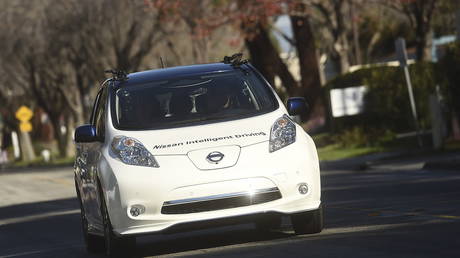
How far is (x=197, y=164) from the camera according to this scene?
10773 mm

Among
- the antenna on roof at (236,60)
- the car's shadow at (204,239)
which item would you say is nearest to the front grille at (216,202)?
the car's shadow at (204,239)

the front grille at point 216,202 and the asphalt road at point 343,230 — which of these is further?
the front grille at point 216,202

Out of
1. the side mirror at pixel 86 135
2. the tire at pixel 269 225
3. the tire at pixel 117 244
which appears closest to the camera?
the tire at pixel 117 244

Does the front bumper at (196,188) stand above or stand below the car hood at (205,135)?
below

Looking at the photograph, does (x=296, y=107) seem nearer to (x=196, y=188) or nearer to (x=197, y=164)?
(x=197, y=164)

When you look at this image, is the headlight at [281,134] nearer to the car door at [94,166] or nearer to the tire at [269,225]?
the car door at [94,166]

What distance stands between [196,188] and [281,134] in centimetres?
94

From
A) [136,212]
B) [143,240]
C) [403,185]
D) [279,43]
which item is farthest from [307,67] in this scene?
[279,43]

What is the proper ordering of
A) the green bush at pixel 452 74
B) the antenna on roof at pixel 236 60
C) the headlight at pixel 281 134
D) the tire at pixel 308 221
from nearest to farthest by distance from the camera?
the headlight at pixel 281 134 → the tire at pixel 308 221 → the antenna on roof at pixel 236 60 → the green bush at pixel 452 74

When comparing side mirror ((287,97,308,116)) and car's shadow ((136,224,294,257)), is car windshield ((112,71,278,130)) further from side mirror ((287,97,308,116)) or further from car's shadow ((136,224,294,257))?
car's shadow ((136,224,294,257))

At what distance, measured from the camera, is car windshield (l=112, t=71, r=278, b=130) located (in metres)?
11.5

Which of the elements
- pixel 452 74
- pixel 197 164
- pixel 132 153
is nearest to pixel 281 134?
pixel 197 164

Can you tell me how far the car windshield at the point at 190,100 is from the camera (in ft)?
37.7

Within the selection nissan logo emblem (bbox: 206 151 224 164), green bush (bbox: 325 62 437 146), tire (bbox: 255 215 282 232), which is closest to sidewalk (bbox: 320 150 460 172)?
green bush (bbox: 325 62 437 146)
